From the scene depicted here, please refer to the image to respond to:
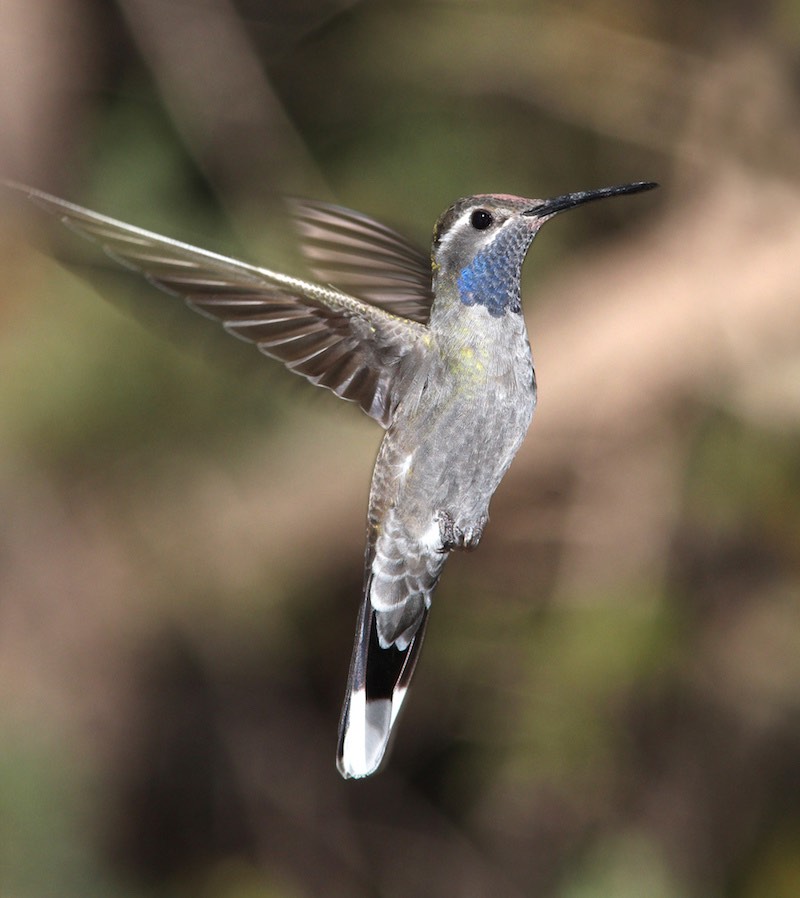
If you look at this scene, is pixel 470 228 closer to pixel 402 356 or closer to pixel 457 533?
pixel 402 356

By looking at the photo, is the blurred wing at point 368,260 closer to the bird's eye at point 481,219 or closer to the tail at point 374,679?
the bird's eye at point 481,219

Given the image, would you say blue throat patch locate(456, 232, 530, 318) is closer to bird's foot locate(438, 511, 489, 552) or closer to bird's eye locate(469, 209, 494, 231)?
bird's eye locate(469, 209, 494, 231)

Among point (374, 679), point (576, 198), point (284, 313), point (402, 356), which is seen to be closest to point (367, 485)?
point (374, 679)

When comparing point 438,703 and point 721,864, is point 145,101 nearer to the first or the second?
point 438,703

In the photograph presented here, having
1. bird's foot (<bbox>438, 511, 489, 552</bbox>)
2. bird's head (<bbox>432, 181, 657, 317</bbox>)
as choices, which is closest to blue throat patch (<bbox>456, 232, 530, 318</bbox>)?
bird's head (<bbox>432, 181, 657, 317</bbox>)

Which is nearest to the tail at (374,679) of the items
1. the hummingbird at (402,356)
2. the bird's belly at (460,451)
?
the hummingbird at (402,356)
